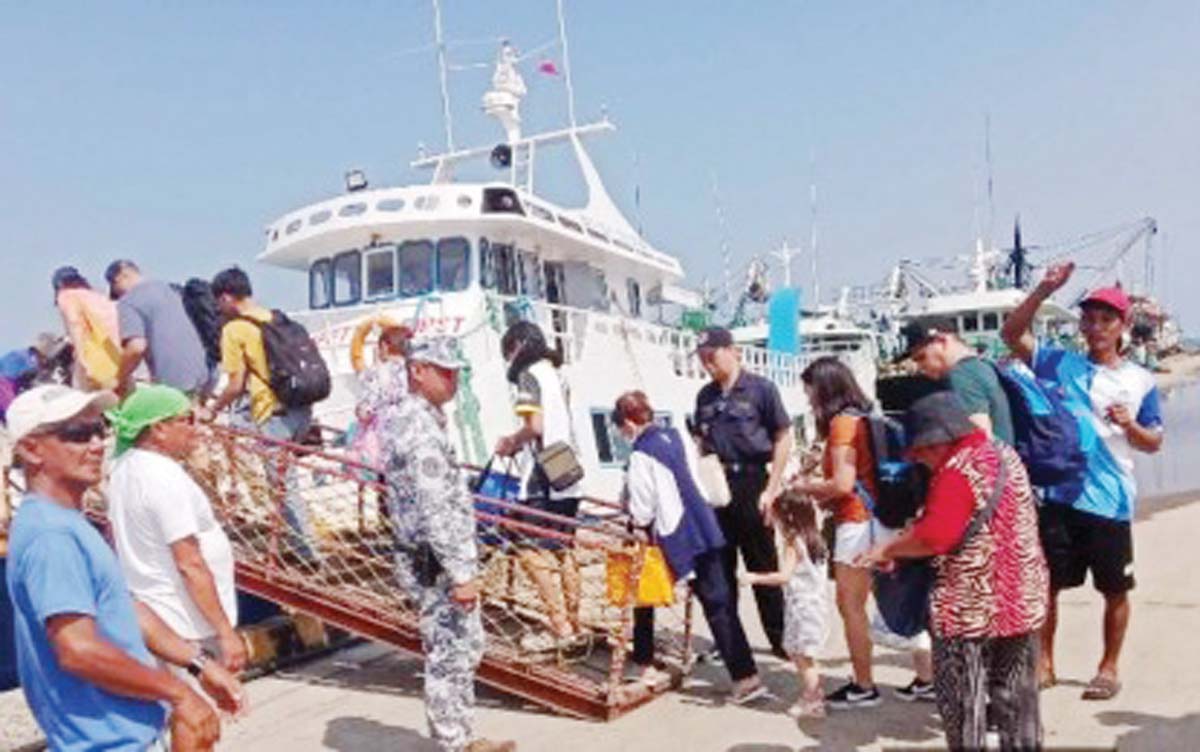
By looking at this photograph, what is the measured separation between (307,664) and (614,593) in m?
2.72

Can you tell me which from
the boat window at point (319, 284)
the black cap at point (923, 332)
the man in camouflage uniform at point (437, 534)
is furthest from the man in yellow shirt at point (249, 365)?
the boat window at point (319, 284)

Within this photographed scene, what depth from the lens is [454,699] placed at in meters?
4.48

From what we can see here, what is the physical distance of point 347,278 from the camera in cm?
1223

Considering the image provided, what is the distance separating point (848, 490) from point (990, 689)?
1223 millimetres

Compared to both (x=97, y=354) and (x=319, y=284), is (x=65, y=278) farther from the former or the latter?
(x=319, y=284)

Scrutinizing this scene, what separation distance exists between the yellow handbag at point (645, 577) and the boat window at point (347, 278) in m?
7.60

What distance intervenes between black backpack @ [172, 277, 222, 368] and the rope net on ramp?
46.9 inches

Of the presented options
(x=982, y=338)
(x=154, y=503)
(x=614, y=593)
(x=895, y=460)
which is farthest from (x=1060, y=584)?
(x=982, y=338)

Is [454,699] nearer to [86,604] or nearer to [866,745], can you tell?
[866,745]

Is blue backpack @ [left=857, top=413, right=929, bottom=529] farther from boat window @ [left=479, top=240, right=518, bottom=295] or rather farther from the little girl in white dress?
boat window @ [left=479, top=240, right=518, bottom=295]

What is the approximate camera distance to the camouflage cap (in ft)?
14.3

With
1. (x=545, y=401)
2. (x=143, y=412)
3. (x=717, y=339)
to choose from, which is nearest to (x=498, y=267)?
(x=545, y=401)

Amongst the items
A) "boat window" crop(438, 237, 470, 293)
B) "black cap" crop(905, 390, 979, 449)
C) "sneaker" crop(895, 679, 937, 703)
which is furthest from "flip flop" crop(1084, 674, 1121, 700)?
"boat window" crop(438, 237, 470, 293)

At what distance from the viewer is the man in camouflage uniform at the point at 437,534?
429cm
